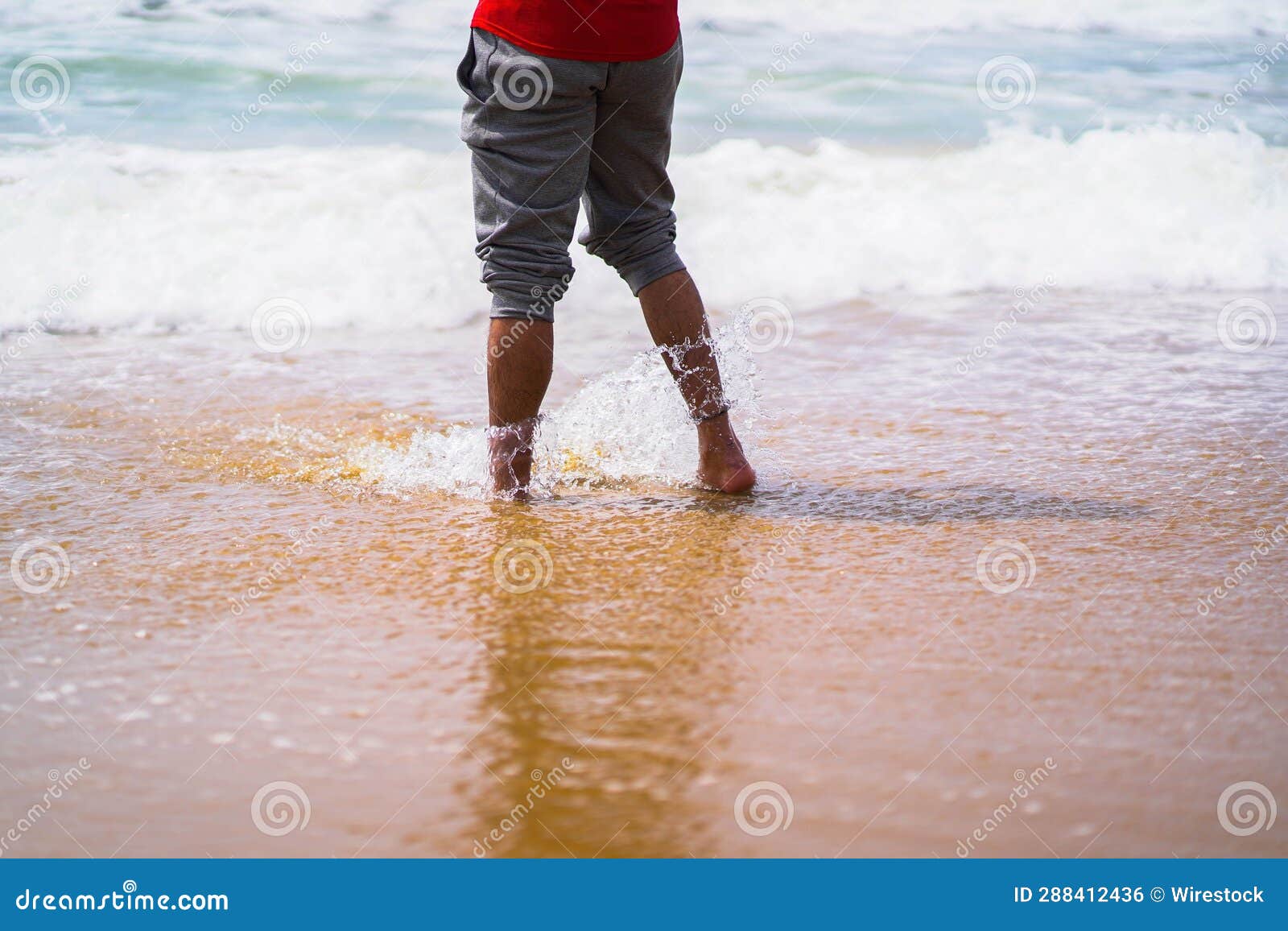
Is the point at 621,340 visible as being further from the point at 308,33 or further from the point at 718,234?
the point at 308,33

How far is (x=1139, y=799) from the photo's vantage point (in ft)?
3.87

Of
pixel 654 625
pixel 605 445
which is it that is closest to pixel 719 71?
pixel 605 445

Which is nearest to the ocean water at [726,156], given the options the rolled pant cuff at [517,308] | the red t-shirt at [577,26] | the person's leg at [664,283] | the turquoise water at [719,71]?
the turquoise water at [719,71]

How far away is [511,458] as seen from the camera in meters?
2.23

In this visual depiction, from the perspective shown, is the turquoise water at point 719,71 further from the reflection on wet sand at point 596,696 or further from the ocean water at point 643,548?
the reflection on wet sand at point 596,696

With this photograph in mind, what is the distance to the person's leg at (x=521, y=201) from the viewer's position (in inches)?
81.4

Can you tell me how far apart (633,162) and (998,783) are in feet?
4.70

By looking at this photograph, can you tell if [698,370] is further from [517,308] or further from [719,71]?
[719,71]

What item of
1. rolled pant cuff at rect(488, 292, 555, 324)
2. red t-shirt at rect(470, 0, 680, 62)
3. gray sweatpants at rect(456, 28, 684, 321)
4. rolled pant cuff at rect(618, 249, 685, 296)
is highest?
red t-shirt at rect(470, 0, 680, 62)

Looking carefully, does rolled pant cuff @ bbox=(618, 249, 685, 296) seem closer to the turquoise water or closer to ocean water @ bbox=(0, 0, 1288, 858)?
ocean water @ bbox=(0, 0, 1288, 858)

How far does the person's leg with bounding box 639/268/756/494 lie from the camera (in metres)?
2.30

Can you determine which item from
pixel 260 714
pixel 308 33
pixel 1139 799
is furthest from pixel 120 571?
pixel 308 33

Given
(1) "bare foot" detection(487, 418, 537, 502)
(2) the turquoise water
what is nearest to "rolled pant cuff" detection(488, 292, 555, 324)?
(1) "bare foot" detection(487, 418, 537, 502)

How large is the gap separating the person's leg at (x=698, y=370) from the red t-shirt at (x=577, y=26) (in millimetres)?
437
